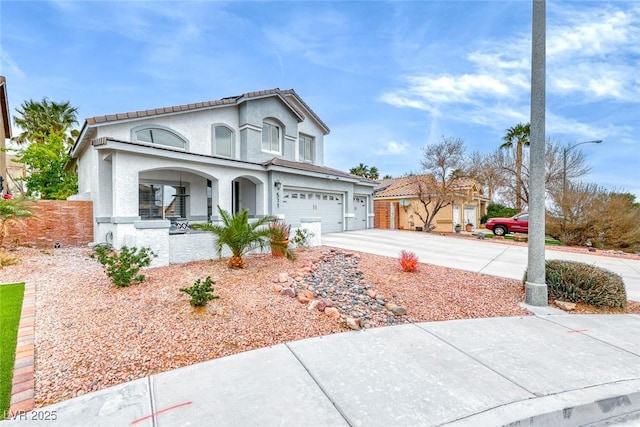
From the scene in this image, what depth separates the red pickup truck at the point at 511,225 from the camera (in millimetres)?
19125

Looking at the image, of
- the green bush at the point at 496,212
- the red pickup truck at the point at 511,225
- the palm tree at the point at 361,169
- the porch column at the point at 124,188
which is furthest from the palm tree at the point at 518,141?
the porch column at the point at 124,188

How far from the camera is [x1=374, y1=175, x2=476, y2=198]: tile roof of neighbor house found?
21.3 metres

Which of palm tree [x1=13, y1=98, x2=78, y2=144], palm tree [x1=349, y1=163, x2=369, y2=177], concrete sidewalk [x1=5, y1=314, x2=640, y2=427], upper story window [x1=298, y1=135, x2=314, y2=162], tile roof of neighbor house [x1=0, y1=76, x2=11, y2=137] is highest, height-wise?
palm tree [x1=13, y1=98, x2=78, y2=144]

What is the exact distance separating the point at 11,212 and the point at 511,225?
81.4 ft

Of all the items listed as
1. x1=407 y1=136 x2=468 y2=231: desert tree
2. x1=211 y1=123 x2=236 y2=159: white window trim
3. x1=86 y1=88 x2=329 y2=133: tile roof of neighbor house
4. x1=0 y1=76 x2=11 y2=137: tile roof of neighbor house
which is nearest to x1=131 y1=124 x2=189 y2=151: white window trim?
x1=86 y1=88 x2=329 y2=133: tile roof of neighbor house

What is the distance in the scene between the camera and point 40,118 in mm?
25000

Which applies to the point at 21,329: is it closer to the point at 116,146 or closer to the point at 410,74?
the point at 116,146

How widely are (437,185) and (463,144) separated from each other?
3213 millimetres

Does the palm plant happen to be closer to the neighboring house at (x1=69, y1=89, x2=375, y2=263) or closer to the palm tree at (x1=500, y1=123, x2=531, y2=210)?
the neighboring house at (x1=69, y1=89, x2=375, y2=263)

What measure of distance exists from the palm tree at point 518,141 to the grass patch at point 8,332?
33.1 meters

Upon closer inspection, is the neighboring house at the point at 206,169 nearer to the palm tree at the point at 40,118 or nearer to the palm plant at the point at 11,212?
the palm plant at the point at 11,212

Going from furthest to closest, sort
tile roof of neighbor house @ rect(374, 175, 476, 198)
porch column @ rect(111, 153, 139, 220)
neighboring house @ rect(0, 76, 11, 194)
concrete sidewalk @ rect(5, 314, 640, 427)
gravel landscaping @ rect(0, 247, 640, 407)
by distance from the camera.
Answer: tile roof of neighbor house @ rect(374, 175, 476, 198) < neighboring house @ rect(0, 76, 11, 194) < porch column @ rect(111, 153, 139, 220) < gravel landscaping @ rect(0, 247, 640, 407) < concrete sidewalk @ rect(5, 314, 640, 427)

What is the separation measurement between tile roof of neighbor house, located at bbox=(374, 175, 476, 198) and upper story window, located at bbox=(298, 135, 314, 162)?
631 centimetres

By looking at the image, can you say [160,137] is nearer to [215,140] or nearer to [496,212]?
[215,140]
